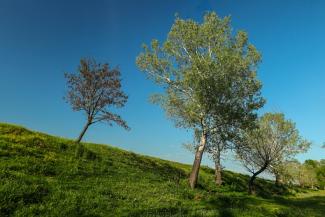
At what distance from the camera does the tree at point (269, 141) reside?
59844 mm

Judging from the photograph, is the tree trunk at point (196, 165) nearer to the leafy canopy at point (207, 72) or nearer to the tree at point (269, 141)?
the leafy canopy at point (207, 72)

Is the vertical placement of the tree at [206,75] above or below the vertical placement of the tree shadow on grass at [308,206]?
above

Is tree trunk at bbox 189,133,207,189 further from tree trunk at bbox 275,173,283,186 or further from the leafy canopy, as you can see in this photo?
tree trunk at bbox 275,173,283,186

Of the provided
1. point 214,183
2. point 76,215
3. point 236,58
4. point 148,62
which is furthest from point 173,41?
point 76,215

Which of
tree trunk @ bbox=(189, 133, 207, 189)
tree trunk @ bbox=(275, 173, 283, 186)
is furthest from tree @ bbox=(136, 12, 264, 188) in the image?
tree trunk @ bbox=(275, 173, 283, 186)

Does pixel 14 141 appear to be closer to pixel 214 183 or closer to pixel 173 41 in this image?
pixel 173 41

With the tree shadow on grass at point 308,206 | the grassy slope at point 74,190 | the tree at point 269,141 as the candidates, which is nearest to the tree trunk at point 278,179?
the tree at point 269,141

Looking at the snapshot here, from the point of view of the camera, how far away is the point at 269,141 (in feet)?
202

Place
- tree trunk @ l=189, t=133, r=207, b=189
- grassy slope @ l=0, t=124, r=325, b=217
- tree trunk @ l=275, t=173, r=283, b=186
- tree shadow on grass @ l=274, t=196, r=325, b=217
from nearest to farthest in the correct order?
grassy slope @ l=0, t=124, r=325, b=217 < tree shadow on grass @ l=274, t=196, r=325, b=217 < tree trunk @ l=189, t=133, r=207, b=189 < tree trunk @ l=275, t=173, r=283, b=186

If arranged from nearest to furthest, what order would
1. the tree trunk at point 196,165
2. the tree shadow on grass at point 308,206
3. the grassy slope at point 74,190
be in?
the grassy slope at point 74,190 → the tree shadow on grass at point 308,206 → the tree trunk at point 196,165

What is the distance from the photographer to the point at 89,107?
4725cm

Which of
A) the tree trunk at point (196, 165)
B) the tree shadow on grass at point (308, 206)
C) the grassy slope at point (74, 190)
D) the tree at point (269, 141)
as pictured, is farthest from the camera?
the tree at point (269, 141)

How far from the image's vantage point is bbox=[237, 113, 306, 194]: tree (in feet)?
196

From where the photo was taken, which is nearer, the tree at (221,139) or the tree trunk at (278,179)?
the tree at (221,139)
